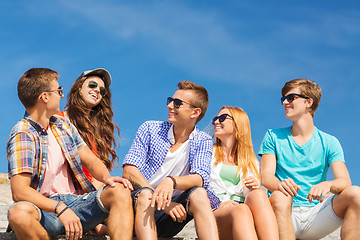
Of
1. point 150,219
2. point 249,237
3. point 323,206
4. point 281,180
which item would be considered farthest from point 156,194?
point 323,206

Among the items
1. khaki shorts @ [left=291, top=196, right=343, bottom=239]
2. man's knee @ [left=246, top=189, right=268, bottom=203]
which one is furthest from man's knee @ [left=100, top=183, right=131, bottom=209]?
khaki shorts @ [left=291, top=196, right=343, bottom=239]

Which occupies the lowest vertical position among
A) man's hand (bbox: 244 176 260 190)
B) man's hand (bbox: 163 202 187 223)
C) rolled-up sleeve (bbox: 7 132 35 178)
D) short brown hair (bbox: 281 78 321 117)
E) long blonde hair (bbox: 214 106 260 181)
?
man's hand (bbox: 163 202 187 223)

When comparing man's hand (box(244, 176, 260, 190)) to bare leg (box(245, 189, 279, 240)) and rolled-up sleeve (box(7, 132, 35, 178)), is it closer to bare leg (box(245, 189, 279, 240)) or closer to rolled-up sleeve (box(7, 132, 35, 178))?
bare leg (box(245, 189, 279, 240))

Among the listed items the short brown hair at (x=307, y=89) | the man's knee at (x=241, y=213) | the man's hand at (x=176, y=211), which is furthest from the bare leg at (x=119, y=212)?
the short brown hair at (x=307, y=89)

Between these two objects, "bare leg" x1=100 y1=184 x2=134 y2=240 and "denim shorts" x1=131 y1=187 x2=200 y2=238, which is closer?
"bare leg" x1=100 y1=184 x2=134 y2=240

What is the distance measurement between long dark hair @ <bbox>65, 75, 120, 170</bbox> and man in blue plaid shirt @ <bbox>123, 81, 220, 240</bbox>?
836 mm

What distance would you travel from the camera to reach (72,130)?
176 inches

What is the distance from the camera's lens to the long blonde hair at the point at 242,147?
194 inches

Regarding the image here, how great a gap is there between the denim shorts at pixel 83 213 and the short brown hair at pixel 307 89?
8.46 feet

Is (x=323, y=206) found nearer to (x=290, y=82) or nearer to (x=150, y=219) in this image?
(x=290, y=82)

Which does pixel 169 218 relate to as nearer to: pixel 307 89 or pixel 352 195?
pixel 352 195

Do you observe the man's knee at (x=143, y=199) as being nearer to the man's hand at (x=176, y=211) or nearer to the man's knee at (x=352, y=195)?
the man's hand at (x=176, y=211)

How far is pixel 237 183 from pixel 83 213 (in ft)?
5.75

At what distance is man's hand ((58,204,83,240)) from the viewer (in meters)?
3.73
